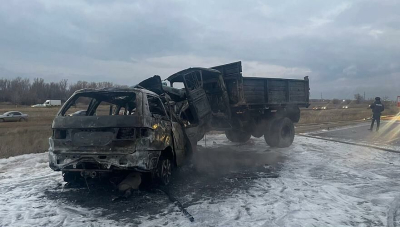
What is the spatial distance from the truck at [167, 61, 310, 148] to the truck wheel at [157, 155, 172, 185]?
6.52 ft

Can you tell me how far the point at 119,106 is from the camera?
6902 mm

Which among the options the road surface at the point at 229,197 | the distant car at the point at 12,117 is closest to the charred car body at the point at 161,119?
the road surface at the point at 229,197

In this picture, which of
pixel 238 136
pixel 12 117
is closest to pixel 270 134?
pixel 238 136

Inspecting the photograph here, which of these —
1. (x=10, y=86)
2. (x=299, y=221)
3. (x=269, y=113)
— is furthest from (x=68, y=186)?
(x=10, y=86)

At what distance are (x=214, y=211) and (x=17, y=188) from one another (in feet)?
12.2

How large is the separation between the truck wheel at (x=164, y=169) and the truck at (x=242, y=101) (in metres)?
1.99

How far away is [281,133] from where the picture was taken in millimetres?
10602

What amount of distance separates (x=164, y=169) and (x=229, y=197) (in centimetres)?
125

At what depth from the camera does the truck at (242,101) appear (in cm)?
845

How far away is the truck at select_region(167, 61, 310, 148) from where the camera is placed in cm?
845

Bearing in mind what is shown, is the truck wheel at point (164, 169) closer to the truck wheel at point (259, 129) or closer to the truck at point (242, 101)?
the truck at point (242, 101)

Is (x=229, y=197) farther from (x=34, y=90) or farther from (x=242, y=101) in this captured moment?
(x=34, y=90)

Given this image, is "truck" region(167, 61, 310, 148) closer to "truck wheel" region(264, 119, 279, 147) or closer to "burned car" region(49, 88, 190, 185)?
"truck wheel" region(264, 119, 279, 147)

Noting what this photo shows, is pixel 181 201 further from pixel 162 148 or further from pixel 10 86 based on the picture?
pixel 10 86
